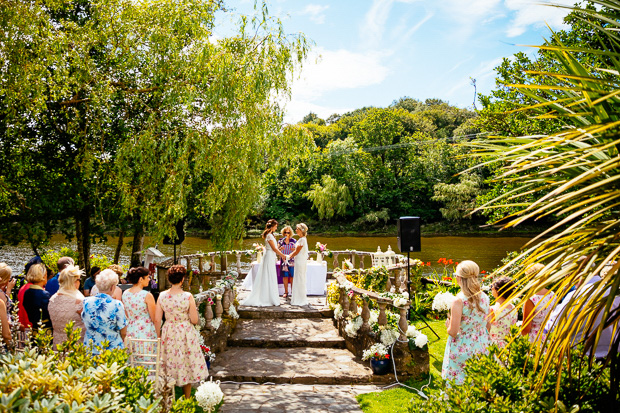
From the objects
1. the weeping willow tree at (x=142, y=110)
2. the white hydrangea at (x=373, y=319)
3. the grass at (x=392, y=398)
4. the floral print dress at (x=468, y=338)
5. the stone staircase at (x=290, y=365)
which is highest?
the weeping willow tree at (x=142, y=110)

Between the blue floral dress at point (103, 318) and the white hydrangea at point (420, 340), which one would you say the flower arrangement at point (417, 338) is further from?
the blue floral dress at point (103, 318)

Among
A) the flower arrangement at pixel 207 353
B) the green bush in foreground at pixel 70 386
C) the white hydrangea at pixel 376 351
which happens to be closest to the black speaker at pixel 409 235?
the white hydrangea at pixel 376 351

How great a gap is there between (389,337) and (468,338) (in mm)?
2381

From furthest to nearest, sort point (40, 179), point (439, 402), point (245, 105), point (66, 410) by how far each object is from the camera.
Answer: point (40, 179), point (245, 105), point (439, 402), point (66, 410)

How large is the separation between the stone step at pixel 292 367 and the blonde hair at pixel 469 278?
2.80 m

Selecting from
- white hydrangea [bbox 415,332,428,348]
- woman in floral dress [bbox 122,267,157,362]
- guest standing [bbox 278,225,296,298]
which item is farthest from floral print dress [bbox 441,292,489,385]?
guest standing [bbox 278,225,296,298]

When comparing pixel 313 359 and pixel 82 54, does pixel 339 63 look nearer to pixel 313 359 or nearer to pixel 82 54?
pixel 82 54

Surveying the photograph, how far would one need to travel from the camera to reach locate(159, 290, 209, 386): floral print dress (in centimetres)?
504

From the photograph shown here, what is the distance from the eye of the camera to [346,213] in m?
42.4

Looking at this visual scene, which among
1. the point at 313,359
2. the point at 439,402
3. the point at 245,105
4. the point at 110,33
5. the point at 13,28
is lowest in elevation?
the point at 313,359

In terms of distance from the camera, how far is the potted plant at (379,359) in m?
6.45

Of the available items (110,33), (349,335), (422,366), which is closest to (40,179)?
(110,33)

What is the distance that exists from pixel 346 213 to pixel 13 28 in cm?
3621

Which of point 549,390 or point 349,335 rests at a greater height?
point 549,390
